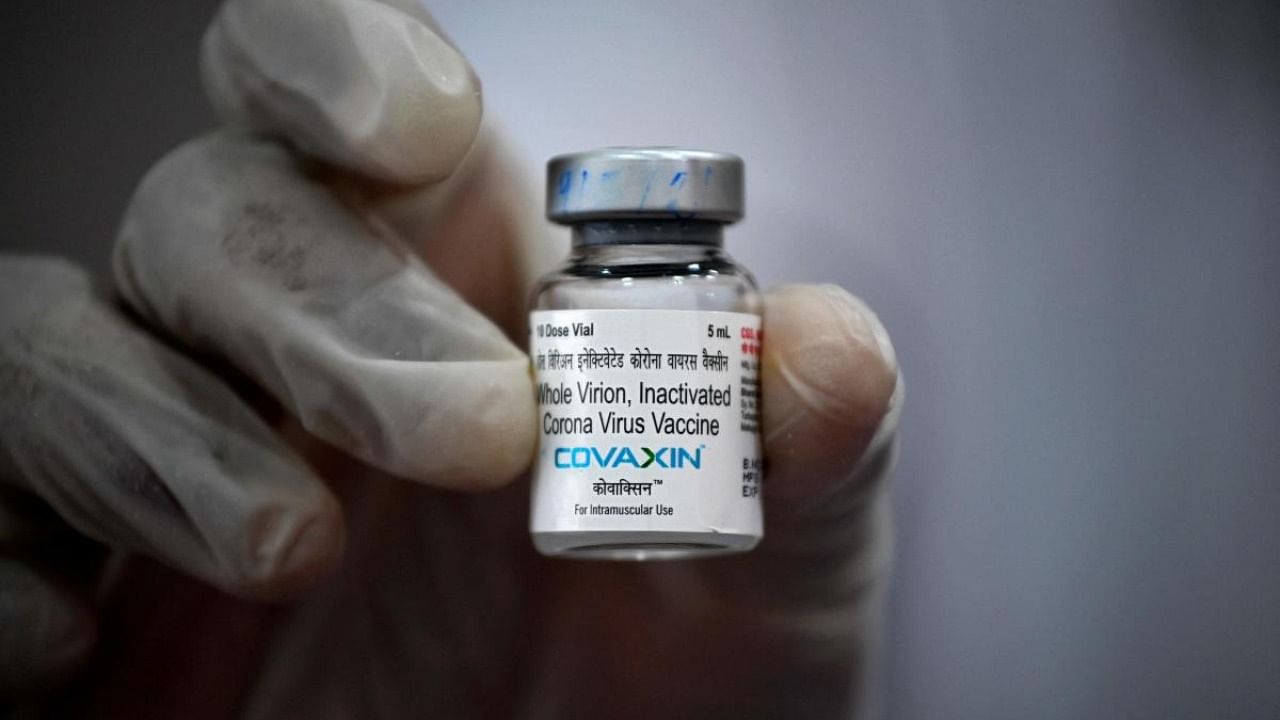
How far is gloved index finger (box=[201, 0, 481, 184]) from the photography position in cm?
79

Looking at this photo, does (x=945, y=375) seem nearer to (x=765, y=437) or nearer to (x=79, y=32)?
(x=765, y=437)

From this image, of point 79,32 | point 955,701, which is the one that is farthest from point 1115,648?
point 79,32

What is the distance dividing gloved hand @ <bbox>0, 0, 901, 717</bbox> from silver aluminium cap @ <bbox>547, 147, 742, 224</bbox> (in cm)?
9

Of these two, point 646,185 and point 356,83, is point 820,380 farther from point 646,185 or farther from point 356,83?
point 356,83

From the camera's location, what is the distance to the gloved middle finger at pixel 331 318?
794 millimetres

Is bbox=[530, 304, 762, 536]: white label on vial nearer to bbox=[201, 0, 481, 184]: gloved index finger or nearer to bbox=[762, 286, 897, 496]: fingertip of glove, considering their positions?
bbox=[762, 286, 897, 496]: fingertip of glove

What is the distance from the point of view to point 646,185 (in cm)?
77

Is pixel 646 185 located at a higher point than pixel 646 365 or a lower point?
higher

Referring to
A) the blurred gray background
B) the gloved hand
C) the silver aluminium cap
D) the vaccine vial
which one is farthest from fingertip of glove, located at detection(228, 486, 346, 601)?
the blurred gray background

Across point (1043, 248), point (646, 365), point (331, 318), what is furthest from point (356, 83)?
point (1043, 248)

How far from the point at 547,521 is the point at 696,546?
0.32 ft

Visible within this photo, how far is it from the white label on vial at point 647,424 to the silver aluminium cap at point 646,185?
0.07 m

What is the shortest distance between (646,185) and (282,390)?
0.96 feet

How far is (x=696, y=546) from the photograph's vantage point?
787 mm
